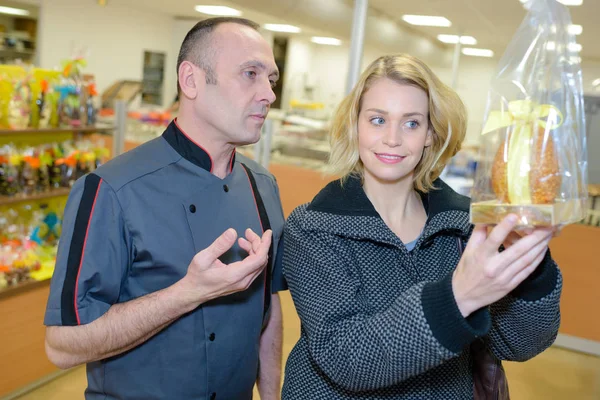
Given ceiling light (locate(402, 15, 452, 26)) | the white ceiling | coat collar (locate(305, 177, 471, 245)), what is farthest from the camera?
ceiling light (locate(402, 15, 452, 26))

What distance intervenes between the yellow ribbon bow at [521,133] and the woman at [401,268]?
0.09 metres

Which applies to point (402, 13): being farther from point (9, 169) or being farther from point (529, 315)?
point (529, 315)

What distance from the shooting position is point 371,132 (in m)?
1.46

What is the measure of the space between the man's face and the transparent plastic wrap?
698 mm

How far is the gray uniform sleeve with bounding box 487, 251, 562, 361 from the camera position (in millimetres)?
1256

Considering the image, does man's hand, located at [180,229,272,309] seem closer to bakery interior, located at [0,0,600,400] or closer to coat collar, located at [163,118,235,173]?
coat collar, located at [163,118,235,173]

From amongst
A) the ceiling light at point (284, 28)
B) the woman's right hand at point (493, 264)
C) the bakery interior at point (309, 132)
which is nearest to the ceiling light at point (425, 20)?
the bakery interior at point (309, 132)

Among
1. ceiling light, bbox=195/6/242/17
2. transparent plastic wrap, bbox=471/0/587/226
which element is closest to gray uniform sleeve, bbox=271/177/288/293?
transparent plastic wrap, bbox=471/0/587/226

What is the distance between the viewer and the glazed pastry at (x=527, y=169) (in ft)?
3.44

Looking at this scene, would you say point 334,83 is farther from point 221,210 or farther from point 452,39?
point 221,210

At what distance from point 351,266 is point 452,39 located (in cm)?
410

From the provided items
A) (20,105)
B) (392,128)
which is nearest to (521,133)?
(392,128)

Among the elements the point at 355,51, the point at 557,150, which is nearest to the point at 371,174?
the point at 557,150

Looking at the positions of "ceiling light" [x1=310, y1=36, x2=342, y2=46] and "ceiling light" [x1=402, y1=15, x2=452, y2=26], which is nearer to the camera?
"ceiling light" [x1=402, y1=15, x2=452, y2=26]
